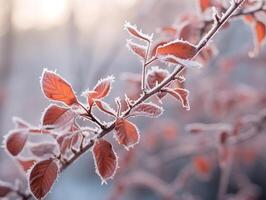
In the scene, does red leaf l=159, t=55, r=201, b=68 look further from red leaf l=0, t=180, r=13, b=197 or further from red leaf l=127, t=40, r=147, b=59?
red leaf l=0, t=180, r=13, b=197

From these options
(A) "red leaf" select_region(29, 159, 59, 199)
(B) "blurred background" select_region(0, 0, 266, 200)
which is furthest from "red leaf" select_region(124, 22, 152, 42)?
(B) "blurred background" select_region(0, 0, 266, 200)

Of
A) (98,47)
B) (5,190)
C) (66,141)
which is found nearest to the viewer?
(66,141)

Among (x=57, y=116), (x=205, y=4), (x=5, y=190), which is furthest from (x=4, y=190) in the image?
(x=205, y=4)

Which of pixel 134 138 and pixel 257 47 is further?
pixel 257 47

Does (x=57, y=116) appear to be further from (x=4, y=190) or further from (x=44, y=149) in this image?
(x=4, y=190)

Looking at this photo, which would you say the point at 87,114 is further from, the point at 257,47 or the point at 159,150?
the point at 159,150

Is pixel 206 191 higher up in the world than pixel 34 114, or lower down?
lower down

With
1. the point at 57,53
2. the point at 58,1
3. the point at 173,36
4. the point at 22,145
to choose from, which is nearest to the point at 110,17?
the point at 58,1
